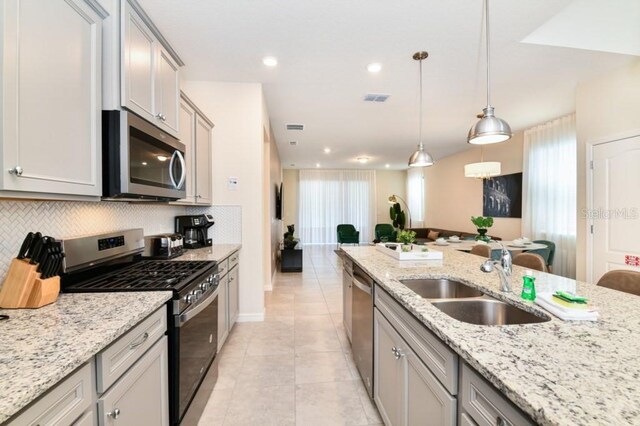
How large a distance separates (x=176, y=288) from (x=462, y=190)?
7396 millimetres

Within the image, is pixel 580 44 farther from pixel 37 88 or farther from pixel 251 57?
pixel 37 88

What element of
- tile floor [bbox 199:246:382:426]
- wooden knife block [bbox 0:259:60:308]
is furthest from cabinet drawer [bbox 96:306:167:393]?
tile floor [bbox 199:246:382:426]

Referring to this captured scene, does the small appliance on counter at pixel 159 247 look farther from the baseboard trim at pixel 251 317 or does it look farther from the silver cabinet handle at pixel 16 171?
the silver cabinet handle at pixel 16 171

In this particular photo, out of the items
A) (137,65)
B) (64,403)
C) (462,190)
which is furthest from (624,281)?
(462,190)

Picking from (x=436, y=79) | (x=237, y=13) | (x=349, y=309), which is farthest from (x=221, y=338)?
(x=436, y=79)

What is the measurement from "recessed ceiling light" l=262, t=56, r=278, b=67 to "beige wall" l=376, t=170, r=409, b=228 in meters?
8.54

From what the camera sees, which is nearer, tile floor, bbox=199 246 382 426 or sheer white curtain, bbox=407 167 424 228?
tile floor, bbox=199 246 382 426

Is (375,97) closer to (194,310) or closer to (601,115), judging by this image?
(601,115)

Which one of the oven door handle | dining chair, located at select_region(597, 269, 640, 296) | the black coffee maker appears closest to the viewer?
the oven door handle

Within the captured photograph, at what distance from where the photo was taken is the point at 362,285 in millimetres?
2104

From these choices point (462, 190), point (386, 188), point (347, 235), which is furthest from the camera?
point (386, 188)

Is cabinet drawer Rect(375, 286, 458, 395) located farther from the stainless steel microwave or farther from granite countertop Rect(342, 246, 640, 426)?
the stainless steel microwave

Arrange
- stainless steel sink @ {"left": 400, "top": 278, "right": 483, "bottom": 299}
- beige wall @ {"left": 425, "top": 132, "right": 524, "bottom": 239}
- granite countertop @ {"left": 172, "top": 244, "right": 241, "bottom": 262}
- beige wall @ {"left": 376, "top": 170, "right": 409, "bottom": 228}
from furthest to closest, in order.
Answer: beige wall @ {"left": 376, "top": 170, "right": 409, "bottom": 228}
beige wall @ {"left": 425, "top": 132, "right": 524, "bottom": 239}
granite countertop @ {"left": 172, "top": 244, "right": 241, "bottom": 262}
stainless steel sink @ {"left": 400, "top": 278, "right": 483, "bottom": 299}

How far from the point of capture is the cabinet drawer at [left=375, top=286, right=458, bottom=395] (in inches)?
37.1
